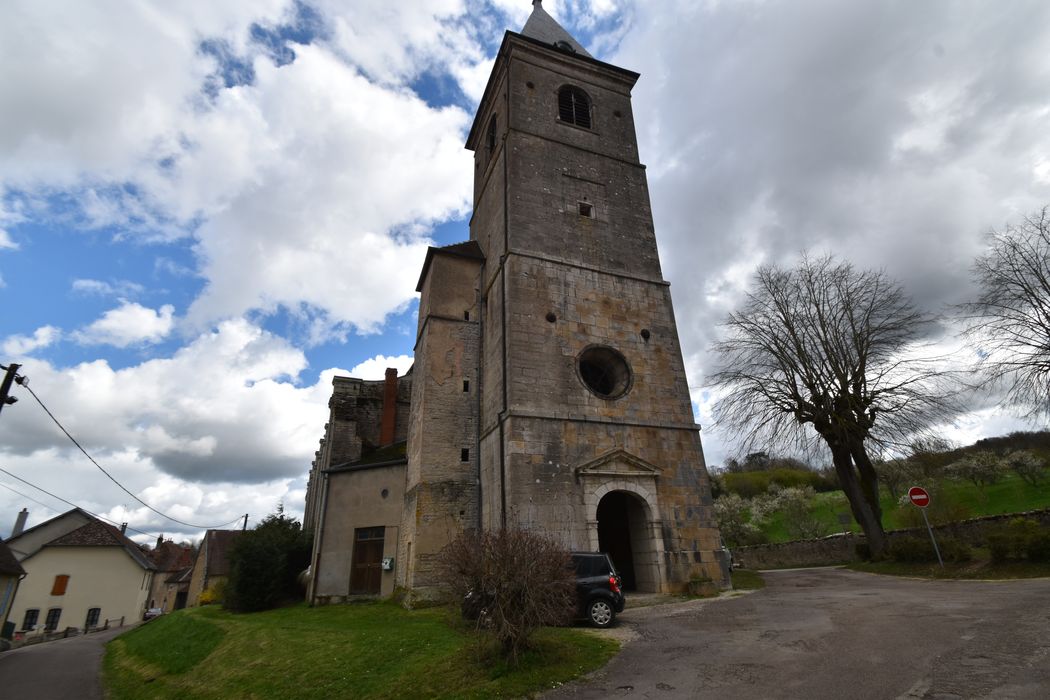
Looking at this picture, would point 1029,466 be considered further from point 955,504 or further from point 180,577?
point 180,577

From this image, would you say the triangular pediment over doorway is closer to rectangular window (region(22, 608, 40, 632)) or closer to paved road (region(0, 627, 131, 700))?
paved road (region(0, 627, 131, 700))

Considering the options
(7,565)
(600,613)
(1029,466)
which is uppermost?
(1029,466)

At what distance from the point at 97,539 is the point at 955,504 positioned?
56.0m

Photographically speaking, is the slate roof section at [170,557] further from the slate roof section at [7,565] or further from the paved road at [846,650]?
the paved road at [846,650]

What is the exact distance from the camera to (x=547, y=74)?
20.7 metres

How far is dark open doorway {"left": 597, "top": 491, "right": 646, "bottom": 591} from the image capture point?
14.5 meters

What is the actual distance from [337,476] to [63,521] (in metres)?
36.0

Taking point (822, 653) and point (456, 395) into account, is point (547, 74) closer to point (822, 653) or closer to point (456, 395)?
point (456, 395)

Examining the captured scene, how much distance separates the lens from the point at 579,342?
15570 millimetres

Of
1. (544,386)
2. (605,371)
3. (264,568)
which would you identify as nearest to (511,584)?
(544,386)

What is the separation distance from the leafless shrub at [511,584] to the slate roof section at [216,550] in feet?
114

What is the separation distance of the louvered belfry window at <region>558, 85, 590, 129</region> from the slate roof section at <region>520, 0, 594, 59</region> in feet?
7.70

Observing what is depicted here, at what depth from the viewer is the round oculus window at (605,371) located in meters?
15.6

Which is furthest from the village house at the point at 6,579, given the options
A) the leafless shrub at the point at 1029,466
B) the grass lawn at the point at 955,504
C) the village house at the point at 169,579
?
the leafless shrub at the point at 1029,466
